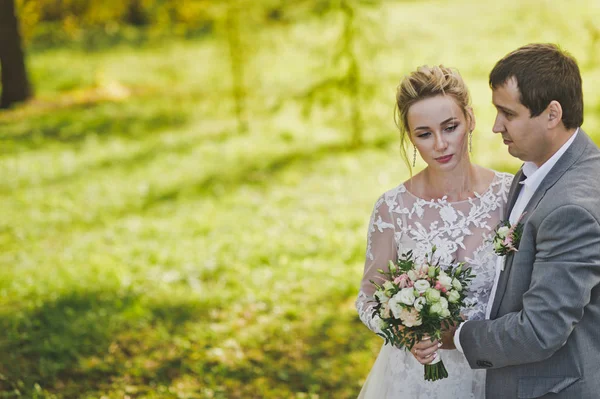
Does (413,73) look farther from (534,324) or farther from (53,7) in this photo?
(53,7)

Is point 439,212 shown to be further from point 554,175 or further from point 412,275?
point 554,175

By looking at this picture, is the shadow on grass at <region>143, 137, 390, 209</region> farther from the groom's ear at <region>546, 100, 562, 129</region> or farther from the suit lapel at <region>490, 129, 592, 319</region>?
the groom's ear at <region>546, 100, 562, 129</region>

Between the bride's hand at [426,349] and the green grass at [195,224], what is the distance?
257 cm

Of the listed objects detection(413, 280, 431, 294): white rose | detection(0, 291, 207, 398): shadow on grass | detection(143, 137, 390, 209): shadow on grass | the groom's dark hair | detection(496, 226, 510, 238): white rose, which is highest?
the groom's dark hair

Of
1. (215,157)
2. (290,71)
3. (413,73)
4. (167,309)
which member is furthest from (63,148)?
(413,73)

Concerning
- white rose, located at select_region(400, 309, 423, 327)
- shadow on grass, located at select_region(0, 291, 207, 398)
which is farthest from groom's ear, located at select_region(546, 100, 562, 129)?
shadow on grass, located at select_region(0, 291, 207, 398)

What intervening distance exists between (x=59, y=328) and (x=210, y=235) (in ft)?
8.69

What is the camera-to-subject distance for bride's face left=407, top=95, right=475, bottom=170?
3.13 metres

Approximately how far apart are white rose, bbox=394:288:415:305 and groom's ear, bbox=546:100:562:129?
0.85m

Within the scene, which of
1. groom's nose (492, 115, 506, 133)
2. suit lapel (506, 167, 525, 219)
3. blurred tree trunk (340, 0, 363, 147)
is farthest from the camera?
blurred tree trunk (340, 0, 363, 147)

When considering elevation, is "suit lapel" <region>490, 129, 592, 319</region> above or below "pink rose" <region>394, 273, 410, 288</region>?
above

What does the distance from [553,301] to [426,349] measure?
725mm

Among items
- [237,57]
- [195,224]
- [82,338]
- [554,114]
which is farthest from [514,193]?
[237,57]

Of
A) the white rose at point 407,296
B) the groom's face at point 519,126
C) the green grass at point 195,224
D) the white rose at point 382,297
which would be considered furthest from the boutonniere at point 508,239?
the green grass at point 195,224
